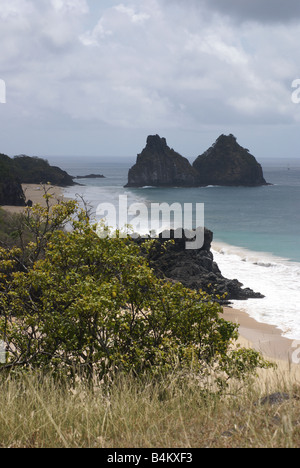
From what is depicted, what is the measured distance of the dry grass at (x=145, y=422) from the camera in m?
4.93

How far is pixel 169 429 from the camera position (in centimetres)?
540

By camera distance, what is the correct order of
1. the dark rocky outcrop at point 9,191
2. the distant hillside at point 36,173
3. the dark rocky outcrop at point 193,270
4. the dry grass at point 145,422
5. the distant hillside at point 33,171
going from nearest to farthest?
the dry grass at point 145,422
the dark rocky outcrop at point 193,270
the dark rocky outcrop at point 9,191
the distant hillside at point 33,171
the distant hillside at point 36,173

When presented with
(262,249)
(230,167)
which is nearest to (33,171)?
(230,167)

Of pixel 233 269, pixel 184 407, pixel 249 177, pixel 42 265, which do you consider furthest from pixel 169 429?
pixel 249 177

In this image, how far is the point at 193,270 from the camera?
2681cm

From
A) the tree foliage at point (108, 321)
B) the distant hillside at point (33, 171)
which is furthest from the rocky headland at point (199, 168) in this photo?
the tree foliage at point (108, 321)

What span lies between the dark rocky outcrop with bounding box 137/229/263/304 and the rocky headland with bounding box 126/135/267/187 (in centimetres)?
11591

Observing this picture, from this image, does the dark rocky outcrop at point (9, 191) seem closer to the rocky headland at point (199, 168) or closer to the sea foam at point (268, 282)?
the sea foam at point (268, 282)

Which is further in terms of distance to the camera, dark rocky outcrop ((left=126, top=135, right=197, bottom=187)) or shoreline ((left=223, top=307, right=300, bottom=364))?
dark rocky outcrop ((left=126, top=135, right=197, bottom=187))

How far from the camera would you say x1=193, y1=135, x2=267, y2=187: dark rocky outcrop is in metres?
148

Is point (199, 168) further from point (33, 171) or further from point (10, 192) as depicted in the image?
point (10, 192)

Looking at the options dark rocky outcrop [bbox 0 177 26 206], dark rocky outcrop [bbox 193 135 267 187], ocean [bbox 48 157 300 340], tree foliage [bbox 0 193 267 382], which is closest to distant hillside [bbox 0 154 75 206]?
dark rocky outcrop [bbox 0 177 26 206]

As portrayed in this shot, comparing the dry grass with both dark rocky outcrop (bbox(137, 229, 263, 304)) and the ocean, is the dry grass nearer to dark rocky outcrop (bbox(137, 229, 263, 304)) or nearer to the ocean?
the ocean

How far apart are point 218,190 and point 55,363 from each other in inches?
5020
